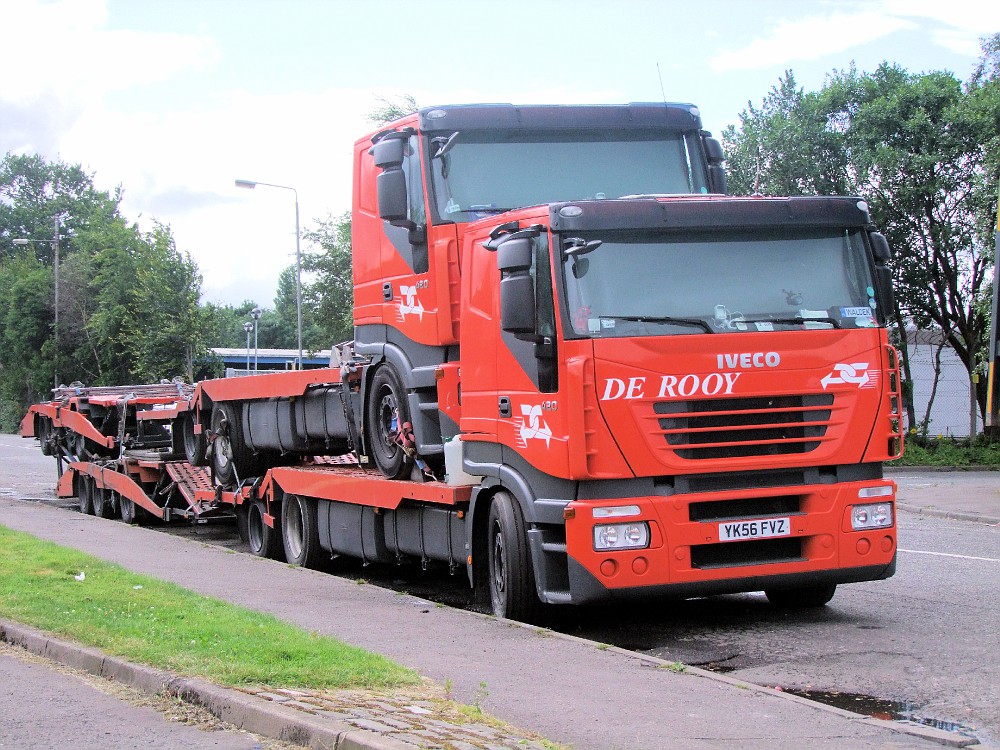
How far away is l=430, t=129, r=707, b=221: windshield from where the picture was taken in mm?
10531

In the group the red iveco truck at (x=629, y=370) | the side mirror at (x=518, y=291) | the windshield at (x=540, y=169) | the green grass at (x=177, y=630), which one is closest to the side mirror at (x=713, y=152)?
the windshield at (x=540, y=169)

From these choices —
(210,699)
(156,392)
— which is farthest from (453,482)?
(156,392)

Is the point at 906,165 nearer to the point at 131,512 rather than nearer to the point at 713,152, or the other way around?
the point at 131,512

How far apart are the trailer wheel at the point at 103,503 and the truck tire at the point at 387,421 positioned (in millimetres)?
10304

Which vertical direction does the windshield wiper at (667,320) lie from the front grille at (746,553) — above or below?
above

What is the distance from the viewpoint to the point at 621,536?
861 centimetres

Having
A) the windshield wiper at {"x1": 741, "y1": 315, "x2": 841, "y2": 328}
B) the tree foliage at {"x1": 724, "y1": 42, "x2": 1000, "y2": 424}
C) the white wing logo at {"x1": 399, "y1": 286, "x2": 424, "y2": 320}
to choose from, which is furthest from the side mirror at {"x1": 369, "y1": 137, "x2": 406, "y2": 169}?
the tree foliage at {"x1": 724, "y1": 42, "x2": 1000, "y2": 424}

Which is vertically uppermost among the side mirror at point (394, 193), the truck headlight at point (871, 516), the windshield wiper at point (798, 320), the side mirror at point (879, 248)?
the side mirror at point (394, 193)

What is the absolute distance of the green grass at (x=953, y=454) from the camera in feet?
105

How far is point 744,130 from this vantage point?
39.3 metres

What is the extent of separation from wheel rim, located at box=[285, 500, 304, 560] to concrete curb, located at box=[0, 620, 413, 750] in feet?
19.8

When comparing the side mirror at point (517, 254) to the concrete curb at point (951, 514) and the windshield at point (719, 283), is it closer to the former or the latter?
the windshield at point (719, 283)

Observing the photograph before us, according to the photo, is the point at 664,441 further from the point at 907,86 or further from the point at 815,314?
the point at 907,86

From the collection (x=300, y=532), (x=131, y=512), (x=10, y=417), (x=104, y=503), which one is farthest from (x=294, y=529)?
(x=10, y=417)
